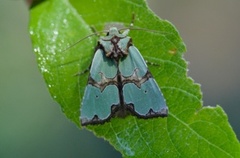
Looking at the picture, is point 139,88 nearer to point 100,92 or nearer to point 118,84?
point 118,84

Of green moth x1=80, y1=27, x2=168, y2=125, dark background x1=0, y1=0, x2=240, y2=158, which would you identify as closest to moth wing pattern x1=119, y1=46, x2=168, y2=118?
green moth x1=80, y1=27, x2=168, y2=125

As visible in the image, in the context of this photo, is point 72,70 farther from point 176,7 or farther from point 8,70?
point 176,7

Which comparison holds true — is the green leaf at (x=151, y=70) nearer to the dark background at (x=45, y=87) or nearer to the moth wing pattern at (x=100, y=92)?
the moth wing pattern at (x=100, y=92)

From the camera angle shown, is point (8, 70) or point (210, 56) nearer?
point (8, 70)

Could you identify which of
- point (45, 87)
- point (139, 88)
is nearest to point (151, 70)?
point (139, 88)

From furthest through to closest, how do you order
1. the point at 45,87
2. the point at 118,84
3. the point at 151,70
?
the point at 45,87, the point at 118,84, the point at 151,70

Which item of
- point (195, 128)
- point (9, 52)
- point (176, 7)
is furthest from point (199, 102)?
point (176, 7)

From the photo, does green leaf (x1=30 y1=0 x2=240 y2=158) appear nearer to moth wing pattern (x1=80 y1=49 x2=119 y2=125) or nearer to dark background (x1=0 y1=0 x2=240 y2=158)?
moth wing pattern (x1=80 y1=49 x2=119 y2=125)
